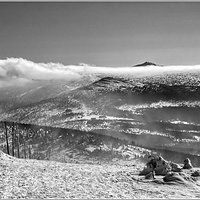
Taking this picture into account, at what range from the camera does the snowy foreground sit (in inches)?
936

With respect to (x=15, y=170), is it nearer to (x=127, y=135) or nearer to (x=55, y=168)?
(x=55, y=168)

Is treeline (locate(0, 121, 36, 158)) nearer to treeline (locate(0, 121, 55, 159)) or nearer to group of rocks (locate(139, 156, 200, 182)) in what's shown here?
treeline (locate(0, 121, 55, 159))

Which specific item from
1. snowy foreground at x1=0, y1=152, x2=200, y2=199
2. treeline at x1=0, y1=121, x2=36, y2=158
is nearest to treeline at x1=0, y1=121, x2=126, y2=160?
treeline at x1=0, y1=121, x2=36, y2=158

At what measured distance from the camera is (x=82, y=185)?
88.0ft

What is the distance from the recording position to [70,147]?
91.5 m

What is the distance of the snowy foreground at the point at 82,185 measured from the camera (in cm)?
2378

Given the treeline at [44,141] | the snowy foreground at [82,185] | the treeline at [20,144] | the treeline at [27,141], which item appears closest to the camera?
the snowy foreground at [82,185]

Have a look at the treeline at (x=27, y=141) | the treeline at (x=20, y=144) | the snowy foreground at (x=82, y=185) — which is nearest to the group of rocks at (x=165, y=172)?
the snowy foreground at (x=82, y=185)

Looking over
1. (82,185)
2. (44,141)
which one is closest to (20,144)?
(44,141)

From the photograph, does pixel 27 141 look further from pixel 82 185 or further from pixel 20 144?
Result: pixel 82 185

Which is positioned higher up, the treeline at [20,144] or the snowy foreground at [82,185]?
the snowy foreground at [82,185]

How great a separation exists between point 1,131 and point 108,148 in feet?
171

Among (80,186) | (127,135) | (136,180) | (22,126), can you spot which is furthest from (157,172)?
(127,135)

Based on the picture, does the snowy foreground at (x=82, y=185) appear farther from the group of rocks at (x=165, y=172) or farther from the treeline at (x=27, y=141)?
the treeline at (x=27, y=141)
